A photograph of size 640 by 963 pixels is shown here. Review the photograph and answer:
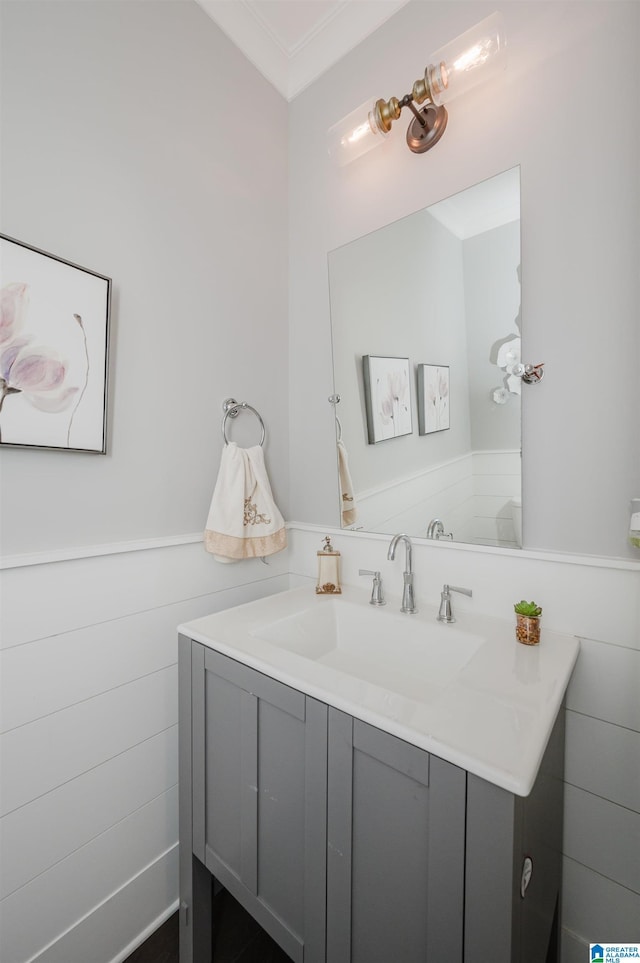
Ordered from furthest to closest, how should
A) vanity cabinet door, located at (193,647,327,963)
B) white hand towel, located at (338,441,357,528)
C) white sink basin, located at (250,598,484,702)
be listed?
1. white hand towel, located at (338,441,357,528)
2. white sink basin, located at (250,598,484,702)
3. vanity cabinet door, located at (193,647,327,963)

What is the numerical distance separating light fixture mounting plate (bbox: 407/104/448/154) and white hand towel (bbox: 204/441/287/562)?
40.2 inches

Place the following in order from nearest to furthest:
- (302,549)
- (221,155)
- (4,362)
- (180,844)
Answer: (4,362) → (180,844) → (221,155) → (302,549)

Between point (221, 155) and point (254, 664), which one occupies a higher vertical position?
point (221, 155)

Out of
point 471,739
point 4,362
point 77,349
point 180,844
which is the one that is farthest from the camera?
point 180,844

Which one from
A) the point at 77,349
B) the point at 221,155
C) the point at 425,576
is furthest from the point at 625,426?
the point at 221,155

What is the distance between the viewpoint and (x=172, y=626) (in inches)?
47.8

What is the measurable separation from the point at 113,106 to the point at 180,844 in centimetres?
197

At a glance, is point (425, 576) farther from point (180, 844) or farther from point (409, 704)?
point (180, 844)

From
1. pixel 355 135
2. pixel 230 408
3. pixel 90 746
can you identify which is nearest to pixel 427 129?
pixel 355 135

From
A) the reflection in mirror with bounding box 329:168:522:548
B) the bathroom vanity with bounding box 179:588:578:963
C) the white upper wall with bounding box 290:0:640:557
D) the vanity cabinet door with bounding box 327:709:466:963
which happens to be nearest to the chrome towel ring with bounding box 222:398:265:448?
the reflection in mirror with bounding box 329:168:522:548

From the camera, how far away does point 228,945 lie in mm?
1153

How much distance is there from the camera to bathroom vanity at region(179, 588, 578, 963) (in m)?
0.61

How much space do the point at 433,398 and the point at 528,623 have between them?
65cm

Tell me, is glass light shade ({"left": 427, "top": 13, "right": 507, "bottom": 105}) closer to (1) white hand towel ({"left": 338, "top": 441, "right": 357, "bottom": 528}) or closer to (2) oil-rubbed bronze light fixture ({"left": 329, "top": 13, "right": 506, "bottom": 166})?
(2) oil-rubbed bronze light fixture ({"left": 329, "top": 13, "right": 506, "bottom": 166})
